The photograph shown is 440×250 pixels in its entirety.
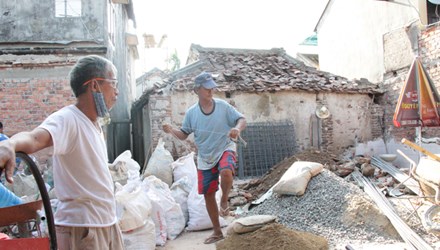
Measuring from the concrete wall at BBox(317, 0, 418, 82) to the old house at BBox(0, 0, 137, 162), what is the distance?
8057 mm

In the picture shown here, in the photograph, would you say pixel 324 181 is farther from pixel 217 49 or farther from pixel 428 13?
pixel 217 49

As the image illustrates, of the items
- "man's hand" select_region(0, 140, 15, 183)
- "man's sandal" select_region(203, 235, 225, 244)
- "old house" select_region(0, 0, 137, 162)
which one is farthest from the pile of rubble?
"old house" select_region(0, 0, 137, 162)

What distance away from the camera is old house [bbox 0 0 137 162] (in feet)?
23.9

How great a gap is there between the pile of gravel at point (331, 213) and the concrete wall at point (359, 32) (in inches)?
274

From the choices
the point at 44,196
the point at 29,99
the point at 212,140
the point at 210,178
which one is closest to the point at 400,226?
the point at 210,178

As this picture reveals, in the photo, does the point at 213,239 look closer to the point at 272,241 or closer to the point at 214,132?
the point at 272,241

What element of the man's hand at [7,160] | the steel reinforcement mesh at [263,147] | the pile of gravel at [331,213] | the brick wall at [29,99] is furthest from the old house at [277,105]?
the man's hand at [7,160]

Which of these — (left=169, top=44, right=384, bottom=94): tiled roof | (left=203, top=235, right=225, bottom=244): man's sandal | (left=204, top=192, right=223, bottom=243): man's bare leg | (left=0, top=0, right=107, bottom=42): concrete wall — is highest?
(left=0, top=0, right=107, bottom=42): concrete wall

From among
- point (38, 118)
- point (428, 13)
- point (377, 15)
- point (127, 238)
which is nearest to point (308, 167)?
point (127, 238)

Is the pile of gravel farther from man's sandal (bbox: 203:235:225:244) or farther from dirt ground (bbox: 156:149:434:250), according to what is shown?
man's sandal (bbox: 203:235:225:244)

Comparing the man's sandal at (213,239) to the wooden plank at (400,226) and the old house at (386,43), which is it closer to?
the wooden plank at (400,226)

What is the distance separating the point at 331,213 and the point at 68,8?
704 centimetres

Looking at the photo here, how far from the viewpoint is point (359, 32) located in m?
12.8

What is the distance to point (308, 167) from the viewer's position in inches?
222
